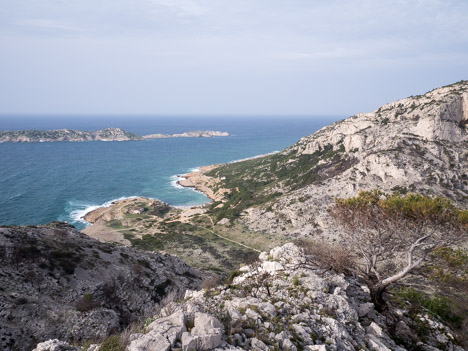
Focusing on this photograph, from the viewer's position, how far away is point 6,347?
15320mm

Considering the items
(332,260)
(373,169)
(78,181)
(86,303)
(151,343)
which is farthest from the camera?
(78,181)

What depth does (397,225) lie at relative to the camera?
17.8 metres

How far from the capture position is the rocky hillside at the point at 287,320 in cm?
986

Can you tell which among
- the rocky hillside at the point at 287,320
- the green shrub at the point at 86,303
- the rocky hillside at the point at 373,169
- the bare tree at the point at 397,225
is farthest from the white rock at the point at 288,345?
the rocky hillside at the point at 373,169

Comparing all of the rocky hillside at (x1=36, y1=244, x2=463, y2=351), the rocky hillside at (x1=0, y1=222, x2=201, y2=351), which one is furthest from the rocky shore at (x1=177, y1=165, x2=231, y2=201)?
the rocky hillside at (x1=36, y1=244, x2=463, y2=351)

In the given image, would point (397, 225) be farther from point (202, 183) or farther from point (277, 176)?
point (202, 183)

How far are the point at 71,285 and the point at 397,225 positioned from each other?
1066 inches

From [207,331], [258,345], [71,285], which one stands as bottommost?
[71,285]

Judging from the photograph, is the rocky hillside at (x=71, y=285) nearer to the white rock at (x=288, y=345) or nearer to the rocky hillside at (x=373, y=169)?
the white rock at (x=288, y=345)

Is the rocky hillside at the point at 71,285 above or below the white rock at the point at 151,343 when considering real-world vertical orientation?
below

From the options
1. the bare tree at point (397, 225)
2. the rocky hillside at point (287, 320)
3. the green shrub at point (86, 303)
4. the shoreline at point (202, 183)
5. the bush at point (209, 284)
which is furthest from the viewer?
the shoreline at point (202, 183)

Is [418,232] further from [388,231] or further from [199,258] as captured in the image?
[199,258]

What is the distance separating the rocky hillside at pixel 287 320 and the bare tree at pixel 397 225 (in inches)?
78.0

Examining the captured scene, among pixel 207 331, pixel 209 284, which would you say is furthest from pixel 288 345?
pixel 209 284
